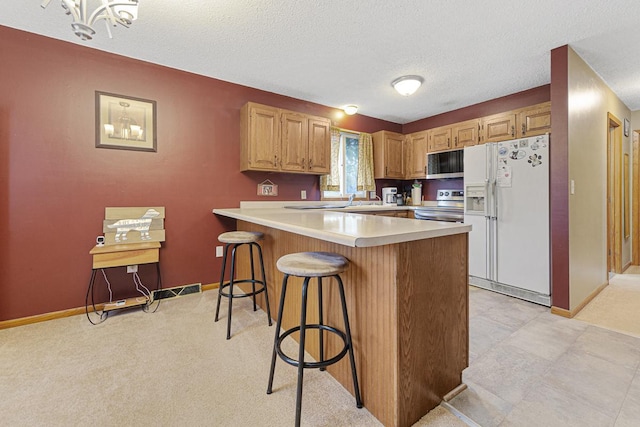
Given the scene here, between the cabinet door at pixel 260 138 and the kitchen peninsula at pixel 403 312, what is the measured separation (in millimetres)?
1894

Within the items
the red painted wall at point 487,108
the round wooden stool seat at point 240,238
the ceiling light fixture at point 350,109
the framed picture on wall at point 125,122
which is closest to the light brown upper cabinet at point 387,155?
the red painted wall at point 487,108

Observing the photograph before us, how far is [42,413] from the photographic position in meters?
1.38

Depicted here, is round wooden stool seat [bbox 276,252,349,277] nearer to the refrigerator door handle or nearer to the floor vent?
the floor vent

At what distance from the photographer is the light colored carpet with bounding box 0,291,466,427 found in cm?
136

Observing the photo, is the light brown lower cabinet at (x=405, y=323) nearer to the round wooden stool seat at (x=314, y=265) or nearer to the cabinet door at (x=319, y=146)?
the round wooden stool seat at (x=314, y=265)

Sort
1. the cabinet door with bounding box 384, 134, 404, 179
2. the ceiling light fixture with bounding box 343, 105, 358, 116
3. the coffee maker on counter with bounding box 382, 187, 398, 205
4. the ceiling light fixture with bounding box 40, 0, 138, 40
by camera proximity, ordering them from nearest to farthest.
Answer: the ceiling light fixture with bounding box 40, 0, 138, 40
the ceiling light fixture with bounding box 343, 105, 358, 116
the cabinet door with bounding box 384, 134, 404, 179
the coffee maker on counter with bounding box 382, 187, 398, 205

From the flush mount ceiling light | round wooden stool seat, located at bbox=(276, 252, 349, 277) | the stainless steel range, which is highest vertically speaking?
the flush mount ceiling light

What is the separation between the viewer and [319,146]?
3799 millimetres

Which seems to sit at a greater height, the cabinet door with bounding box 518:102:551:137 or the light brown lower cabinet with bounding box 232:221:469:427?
the cabinet door with bounding box 518:102:551:137

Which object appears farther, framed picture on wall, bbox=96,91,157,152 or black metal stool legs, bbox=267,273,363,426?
framed picture on wall, bbox=96,91,157,152

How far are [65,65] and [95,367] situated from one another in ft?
8.49

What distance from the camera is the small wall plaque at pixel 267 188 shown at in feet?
12.1

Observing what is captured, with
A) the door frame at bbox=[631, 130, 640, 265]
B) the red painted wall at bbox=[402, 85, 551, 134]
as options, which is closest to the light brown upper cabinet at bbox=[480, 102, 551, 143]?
the red painted wall at bbox=[402, 85, 551, 134]

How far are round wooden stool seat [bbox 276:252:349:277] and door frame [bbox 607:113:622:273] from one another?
13.3 feet
